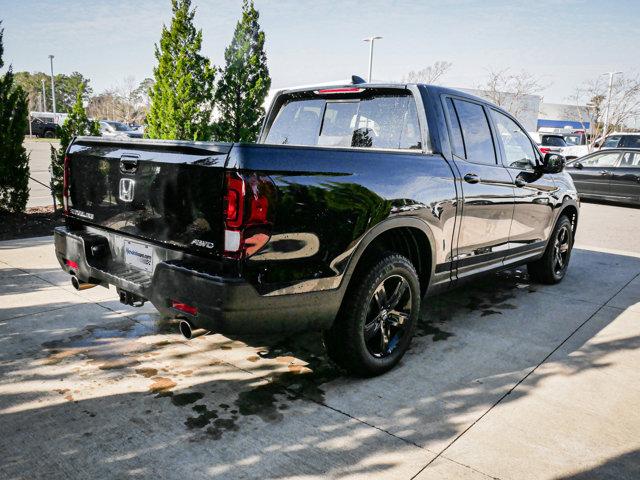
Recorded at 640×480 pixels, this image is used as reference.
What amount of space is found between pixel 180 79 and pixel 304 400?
7.30 metres

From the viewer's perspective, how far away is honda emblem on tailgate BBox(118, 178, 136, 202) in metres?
3.05

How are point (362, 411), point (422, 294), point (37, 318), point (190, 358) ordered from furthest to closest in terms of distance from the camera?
point (37, 318), point (422, 294), point (190, 358), point (362, 411)

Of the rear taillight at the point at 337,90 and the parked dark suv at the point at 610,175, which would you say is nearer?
the rear taillight at the point at 337,90

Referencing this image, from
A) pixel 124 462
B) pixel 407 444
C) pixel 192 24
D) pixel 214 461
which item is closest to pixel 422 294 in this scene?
pixel 407 444

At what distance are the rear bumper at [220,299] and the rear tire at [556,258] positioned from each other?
363 cm

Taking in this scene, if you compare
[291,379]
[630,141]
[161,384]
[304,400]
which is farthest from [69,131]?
[630,141]

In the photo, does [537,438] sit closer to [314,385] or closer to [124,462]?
[314,385]

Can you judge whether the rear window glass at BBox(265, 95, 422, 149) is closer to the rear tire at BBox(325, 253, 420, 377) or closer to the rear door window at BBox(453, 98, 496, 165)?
the rear door window at BBox(453, 98, 496, 165)

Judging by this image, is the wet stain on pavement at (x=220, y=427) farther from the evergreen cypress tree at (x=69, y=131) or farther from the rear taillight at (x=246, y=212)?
the evergreen cypress tree at (x=69, y=131)

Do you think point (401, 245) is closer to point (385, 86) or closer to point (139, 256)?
point (385, 86)

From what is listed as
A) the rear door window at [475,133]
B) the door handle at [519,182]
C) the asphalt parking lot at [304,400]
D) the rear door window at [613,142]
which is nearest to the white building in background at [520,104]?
the rear door window at [613,142]

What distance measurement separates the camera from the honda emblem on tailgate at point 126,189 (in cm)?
305

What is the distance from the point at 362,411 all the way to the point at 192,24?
8060 mm

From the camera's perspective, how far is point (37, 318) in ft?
13.5
